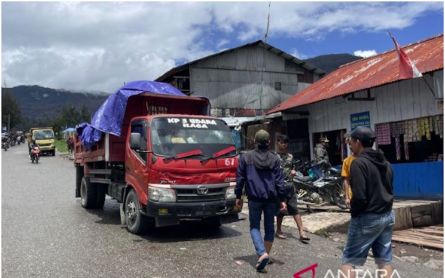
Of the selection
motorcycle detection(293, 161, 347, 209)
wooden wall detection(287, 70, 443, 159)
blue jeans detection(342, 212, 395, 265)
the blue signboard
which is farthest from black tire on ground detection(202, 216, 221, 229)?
the blue signboard

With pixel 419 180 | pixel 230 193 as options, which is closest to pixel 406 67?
pixel 419 180

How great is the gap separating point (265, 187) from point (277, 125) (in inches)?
453

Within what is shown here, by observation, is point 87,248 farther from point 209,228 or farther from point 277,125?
point 277,125

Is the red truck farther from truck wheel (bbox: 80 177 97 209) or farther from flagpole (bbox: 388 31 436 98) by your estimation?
flagpole (bbox: 388 31 436 98)

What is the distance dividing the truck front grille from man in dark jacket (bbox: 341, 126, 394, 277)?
3.12m

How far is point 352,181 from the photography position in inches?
159

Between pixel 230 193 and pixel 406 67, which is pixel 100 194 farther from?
pixel 406 67

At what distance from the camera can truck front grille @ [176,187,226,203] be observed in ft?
22.6

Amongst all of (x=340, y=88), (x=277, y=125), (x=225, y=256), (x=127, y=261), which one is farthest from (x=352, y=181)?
(x=277, y=125)

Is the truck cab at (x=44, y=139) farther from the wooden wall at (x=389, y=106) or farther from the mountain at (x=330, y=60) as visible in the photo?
→ the mountain at (x=330, y=60)

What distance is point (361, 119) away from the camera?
42.7ft

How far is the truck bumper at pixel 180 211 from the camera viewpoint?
6797 millimetres

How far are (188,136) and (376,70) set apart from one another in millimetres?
7693

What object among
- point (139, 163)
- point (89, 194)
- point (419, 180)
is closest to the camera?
→ point (139, 163)
